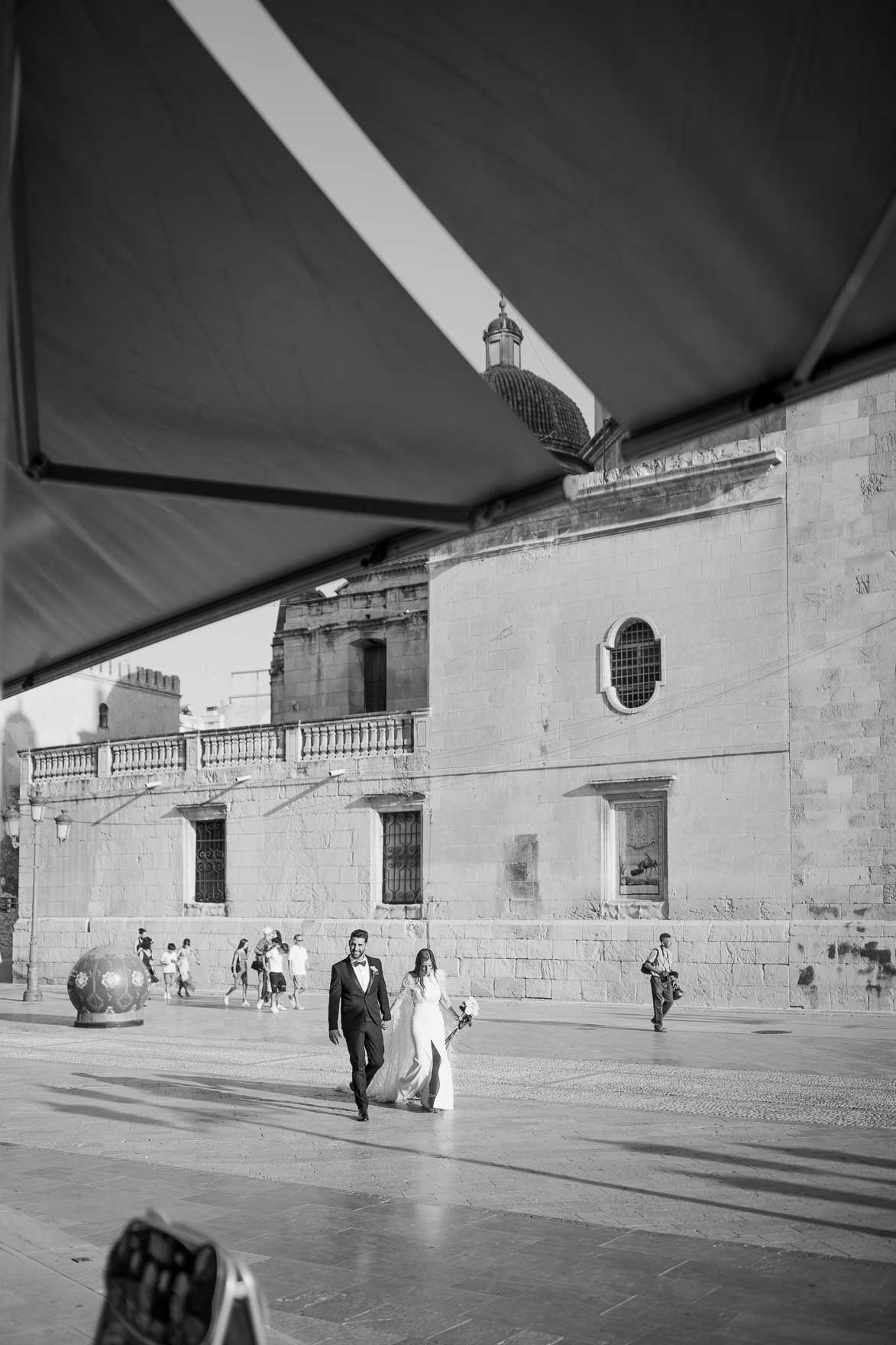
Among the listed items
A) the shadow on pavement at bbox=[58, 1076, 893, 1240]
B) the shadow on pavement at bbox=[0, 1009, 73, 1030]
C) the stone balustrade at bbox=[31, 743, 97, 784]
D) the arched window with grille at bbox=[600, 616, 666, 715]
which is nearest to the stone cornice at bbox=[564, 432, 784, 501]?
the arched window with grille at bbox=[600, 616, 666, 715]

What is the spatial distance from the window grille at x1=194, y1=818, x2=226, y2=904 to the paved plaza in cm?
1633

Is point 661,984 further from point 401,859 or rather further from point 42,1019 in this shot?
point 42,1019

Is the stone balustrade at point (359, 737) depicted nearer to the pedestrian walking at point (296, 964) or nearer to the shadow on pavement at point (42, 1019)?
the pedestrian walking at point (296, 964)

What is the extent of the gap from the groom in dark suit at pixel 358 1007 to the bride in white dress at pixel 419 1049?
51 cm

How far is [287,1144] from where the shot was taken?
10.8m

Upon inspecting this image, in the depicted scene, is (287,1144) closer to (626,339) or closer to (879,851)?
(626,339)

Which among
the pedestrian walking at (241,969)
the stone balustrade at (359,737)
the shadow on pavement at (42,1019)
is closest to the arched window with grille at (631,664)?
the stone balustrade at (359,737)

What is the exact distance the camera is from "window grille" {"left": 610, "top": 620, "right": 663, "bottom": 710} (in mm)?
27172

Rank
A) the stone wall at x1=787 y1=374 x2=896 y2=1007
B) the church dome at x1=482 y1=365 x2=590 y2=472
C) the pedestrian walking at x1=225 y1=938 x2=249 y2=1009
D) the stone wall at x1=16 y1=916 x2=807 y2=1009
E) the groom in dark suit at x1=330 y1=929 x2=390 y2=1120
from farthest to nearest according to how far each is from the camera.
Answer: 1. the church dome at x1=482 y1=365 x2=590 y2=472
2. the pedestrian walking at x1=225 y1=938 x2=249 y2=1009
3. the stone wall at x1=16 y1=916 x2=807 y2=1009
4. the stone wall at x1=787 y1=374 x2=896 y2=1007
5. the groom in dark suit at x1=330 y1=929 x2=390 y2=1120

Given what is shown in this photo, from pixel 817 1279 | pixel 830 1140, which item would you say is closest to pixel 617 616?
pixel 830 1140

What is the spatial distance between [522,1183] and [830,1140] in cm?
303

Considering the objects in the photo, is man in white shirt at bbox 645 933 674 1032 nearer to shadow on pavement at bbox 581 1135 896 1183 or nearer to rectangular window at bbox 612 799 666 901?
rectangular window at bbox 612 799 666 901

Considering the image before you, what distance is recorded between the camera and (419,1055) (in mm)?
12898

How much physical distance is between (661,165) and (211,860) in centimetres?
3156
